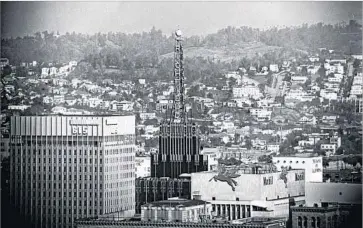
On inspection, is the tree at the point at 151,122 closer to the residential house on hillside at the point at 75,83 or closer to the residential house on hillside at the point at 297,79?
the residential house on hillside at the point at 75,83

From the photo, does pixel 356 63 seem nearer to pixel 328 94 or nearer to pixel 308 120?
pixel 328 94

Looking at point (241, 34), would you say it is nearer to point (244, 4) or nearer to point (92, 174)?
point (244, 4)

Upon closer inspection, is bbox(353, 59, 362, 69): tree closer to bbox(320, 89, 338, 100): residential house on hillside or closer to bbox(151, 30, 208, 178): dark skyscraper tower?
bbox(320, 89, 338, 100): residential house on hillside

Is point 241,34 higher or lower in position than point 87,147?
higher

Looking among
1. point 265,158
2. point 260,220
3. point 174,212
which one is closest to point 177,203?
point 174,212

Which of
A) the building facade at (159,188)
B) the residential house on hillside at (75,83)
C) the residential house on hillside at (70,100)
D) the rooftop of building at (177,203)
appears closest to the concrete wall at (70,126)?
the building facade at (159,188)

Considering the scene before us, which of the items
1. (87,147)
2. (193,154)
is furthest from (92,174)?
(193,154)

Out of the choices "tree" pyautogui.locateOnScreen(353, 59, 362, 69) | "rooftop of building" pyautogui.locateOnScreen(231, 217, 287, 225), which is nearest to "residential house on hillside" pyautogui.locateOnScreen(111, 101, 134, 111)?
"tree" pyautogui.locateOnScreen(353, 59, 362, 69)
